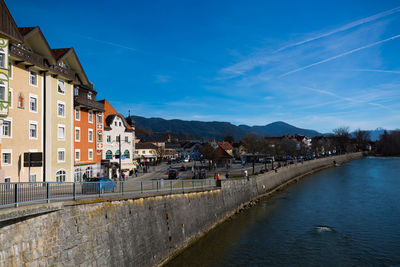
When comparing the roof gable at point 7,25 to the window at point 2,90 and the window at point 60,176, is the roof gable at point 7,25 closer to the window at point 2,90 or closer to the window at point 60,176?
the window at point 2,90

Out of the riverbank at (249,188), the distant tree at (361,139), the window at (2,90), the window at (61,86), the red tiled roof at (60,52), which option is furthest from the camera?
the distant tree at (361,139)

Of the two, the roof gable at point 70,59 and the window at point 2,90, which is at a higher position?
the roof gable at point 70,59

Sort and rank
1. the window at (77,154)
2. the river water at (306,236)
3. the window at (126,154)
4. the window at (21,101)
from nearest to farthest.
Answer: the river water at (306,236) → the window at (21,101) → the window at (77,154) → the window at (126,154)

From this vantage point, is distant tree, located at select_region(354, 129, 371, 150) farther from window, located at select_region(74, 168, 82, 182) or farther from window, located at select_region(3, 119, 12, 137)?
window, located at select_region(3, 119, 12, 137)

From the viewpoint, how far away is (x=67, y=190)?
13422 millimetres

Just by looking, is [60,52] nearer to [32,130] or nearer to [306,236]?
[32,130]

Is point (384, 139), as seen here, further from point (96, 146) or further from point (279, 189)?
point (96, 146)

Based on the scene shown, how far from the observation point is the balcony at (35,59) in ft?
68.8

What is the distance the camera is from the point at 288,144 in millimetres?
128125

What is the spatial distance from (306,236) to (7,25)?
2593 cm

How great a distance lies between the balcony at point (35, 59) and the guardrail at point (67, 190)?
12446 mm

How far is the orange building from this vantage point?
30625 millimetres

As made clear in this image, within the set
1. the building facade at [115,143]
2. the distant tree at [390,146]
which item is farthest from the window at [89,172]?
the distant tree at [390,146]

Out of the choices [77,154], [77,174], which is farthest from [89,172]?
[77,154]
